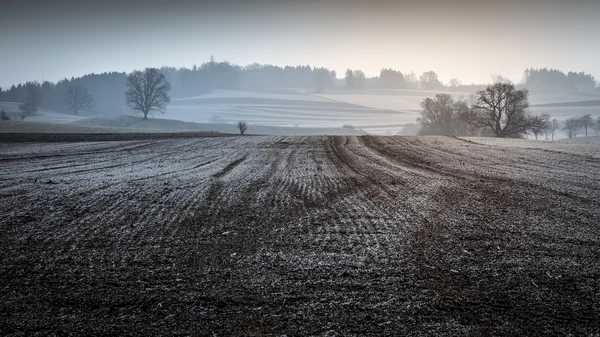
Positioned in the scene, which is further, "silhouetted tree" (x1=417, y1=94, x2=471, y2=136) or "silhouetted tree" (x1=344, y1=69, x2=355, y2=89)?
"silhouetted tree" (x1=344, y1=69, x2=355, y2=89)

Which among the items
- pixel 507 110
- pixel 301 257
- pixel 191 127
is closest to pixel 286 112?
pixel 191 127

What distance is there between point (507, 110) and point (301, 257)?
48.9m

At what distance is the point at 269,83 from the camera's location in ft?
632

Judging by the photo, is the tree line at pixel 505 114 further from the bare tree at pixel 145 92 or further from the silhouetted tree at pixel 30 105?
the silhouetted tree at pixel 30 105

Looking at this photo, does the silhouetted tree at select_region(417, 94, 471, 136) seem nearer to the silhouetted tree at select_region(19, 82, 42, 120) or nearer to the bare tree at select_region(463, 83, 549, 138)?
the bare tree at select_region(463, 83, 549, 138)

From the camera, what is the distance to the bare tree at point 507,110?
151 feet

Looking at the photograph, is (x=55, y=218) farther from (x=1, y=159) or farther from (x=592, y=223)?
(x=1, y=159)

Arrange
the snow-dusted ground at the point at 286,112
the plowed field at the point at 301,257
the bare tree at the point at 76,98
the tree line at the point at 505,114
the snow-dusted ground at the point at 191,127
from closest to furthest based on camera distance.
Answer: the plowed field at the point at 301,257 → the tree line at the point at 505,114 → the snow-dusted ground at the point at 191,127 → the snow-dusted ground at the point at 286,112 → the bare tree at the point at 76,98

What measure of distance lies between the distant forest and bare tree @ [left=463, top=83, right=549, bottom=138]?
12648 cm

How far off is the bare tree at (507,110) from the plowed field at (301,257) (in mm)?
40412

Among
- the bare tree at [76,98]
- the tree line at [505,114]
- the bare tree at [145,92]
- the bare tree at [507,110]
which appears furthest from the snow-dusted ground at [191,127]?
Result: the bare tree at [507,110]

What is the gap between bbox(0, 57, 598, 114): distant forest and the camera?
6732 inches

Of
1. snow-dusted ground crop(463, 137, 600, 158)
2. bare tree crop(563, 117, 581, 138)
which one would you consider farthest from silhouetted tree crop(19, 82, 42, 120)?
bare tree crop(563, 117, 581, 138)

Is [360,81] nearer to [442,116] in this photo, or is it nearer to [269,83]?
[269,83]
